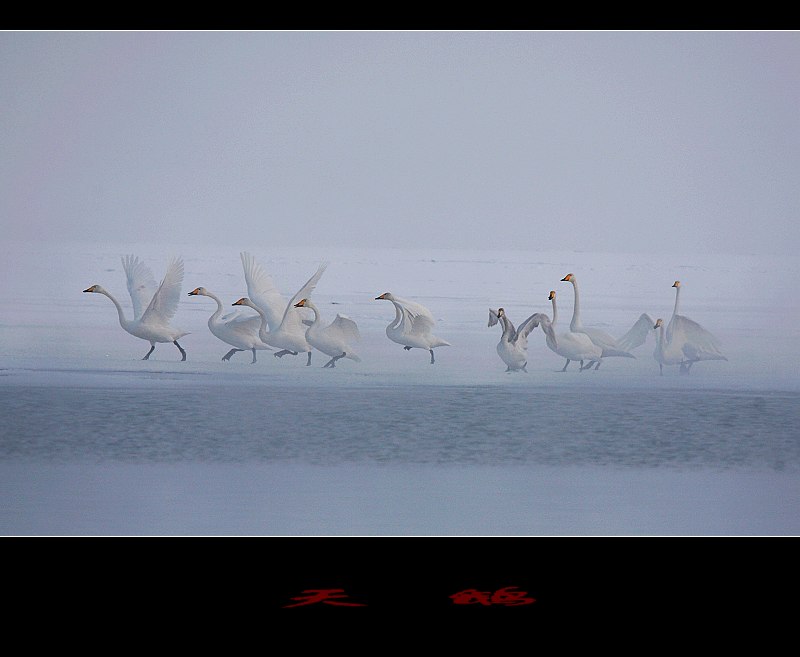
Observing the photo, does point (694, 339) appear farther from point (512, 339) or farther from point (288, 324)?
point (288, 324)

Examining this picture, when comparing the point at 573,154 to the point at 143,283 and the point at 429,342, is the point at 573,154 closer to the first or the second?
the point at 429,342

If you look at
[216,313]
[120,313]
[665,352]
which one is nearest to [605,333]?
[665,352]

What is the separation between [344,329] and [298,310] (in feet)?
0.82

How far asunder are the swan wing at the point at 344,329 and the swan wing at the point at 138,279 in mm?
876

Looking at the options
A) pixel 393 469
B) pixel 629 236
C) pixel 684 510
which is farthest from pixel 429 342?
pixel 684 510

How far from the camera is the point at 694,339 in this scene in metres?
5.29

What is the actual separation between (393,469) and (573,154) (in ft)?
5.86

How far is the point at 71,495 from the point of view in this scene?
452 cm

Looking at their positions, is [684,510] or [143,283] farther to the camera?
[143,283]

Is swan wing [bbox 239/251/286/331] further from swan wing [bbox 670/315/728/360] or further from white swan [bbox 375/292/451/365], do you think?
swan wing [bbox 670/315/728/360]
